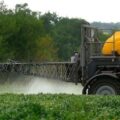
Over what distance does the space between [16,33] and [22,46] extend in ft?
5.76

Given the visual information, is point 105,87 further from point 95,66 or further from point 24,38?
point 24,38

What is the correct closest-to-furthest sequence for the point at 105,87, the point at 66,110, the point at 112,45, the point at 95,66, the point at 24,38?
the point at 66,110
the point at 105,87
the point at 112,45
the point at 95,66
the point at 24,38

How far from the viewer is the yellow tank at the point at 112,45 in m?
21.2

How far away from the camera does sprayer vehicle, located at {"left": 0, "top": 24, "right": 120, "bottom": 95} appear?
69.1 feet

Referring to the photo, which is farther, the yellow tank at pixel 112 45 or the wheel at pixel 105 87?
the yellow tank at pixel 112 45

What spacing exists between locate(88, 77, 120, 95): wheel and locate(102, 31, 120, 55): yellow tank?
0.96m

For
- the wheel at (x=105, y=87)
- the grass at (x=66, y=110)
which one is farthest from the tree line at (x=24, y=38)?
the grass at (x=66, y=110)

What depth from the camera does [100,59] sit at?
Result: 21453 mm

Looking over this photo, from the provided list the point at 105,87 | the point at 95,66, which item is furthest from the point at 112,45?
the point at 105,87

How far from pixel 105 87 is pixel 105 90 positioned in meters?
0.11

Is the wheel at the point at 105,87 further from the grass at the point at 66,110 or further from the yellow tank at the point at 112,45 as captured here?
the grass at the point at 66,110

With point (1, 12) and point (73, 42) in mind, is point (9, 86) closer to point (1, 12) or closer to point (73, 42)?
point (1, 12)

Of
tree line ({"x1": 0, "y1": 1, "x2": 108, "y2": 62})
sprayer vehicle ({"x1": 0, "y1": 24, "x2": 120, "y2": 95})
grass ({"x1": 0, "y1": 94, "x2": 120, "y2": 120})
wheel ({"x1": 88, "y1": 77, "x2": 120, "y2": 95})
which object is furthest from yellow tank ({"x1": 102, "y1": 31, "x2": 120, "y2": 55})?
tree line ({"x1": 0, "y1": 1, "x2": 108, "y2": 62})

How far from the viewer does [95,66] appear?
2150cm
